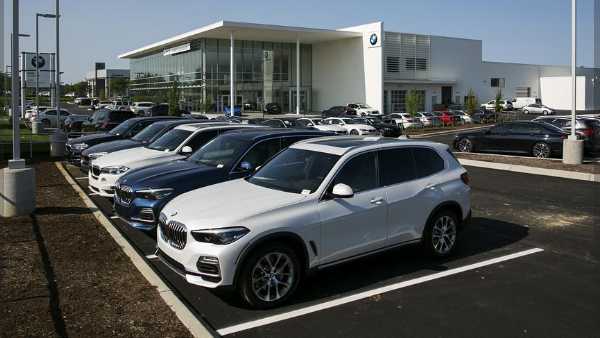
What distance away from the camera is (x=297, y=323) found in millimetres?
5320

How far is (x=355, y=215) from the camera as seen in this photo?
6.21 m

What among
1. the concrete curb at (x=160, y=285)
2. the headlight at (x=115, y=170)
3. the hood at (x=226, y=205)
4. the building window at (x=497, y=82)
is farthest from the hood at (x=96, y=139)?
the building window at (x=497, y=82)

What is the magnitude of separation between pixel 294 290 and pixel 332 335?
2.95 ft

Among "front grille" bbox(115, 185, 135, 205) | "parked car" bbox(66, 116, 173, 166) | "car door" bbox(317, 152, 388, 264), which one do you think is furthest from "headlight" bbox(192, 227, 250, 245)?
"parked car" bbox(66, 116, 173, 166)

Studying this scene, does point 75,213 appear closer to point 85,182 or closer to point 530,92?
point 85,182

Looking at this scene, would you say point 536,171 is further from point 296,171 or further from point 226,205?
point 226,205

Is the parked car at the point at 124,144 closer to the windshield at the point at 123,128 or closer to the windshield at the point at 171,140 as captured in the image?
the windshield at the point at 171,140

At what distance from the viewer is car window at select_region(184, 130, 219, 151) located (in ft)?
37.4

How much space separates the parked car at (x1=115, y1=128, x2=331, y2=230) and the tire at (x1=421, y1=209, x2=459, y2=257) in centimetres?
296

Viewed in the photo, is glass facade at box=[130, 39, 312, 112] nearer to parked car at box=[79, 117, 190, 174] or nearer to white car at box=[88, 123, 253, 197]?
parked car at box=[79, 117, 190, 174]

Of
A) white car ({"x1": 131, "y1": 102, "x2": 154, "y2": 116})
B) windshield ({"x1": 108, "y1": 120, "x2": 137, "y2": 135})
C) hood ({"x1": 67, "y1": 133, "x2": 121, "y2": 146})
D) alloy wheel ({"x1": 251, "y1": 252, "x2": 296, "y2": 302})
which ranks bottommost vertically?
alloy wheel ({"x1": 251, "y1": 252, "x2": 296, "y2": 302})

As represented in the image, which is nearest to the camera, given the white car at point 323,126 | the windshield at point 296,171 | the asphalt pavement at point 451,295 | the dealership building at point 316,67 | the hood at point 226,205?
the asphalt pavement at point 451,295

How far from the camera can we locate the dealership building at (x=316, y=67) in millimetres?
59031

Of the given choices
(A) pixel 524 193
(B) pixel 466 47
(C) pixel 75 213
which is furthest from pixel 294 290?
(B) pixel 466 47
